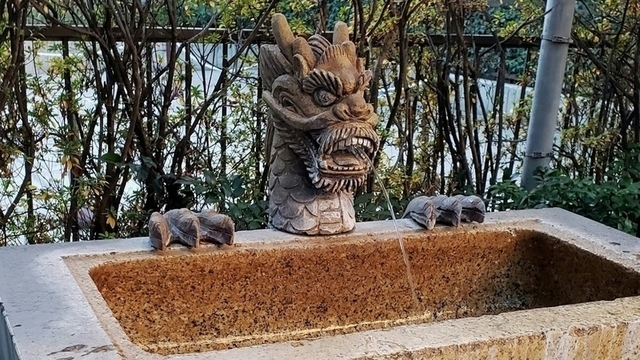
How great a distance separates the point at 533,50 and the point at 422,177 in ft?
3.47

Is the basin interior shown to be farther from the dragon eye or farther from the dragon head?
the dragon eye

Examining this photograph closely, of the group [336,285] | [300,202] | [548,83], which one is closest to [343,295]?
[336,285]

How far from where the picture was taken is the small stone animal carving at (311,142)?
186 centimetres

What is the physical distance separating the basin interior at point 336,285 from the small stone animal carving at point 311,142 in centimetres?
7

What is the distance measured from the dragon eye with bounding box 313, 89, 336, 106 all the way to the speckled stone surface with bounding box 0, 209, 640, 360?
0.39 meters

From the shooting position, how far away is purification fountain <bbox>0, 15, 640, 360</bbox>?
4.86 ft

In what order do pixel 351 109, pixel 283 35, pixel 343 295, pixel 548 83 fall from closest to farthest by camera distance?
pixel 351 109 < pixel 283 35 < pixel 343 295 < pixel 548 83

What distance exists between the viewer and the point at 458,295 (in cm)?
221

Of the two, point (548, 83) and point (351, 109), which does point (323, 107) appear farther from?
point (548, 83)

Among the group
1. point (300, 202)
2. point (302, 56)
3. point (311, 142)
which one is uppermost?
point (302, 56)

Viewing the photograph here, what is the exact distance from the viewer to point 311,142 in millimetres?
1942

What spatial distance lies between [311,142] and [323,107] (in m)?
Result: 0.11

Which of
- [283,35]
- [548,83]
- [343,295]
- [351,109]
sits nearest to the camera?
[351,109]

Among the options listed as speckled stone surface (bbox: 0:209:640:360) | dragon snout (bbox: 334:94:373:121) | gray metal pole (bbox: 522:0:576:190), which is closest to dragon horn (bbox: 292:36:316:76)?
dragon snout (bbox: 334:94:373:121)
